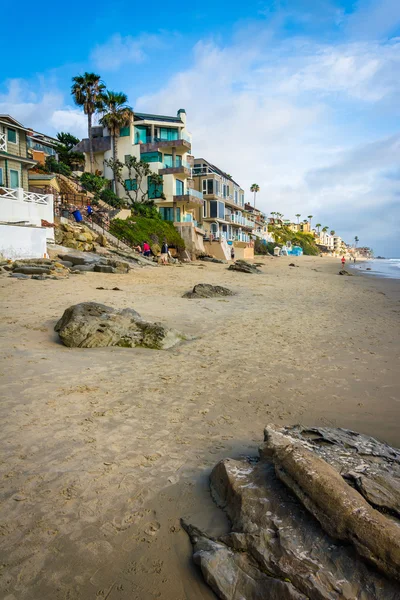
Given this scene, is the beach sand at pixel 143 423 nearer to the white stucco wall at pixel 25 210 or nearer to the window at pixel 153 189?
the white stucco wall at pixel 25 210

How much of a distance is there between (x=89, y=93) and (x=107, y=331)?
46.6 metres

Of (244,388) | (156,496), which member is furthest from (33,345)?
(156,496)

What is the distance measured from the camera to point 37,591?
7.81 feet

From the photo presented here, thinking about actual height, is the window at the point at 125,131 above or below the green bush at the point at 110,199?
above

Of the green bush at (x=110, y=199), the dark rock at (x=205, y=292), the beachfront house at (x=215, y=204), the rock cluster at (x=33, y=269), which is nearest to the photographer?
the dark rock at (x=205, y=292)

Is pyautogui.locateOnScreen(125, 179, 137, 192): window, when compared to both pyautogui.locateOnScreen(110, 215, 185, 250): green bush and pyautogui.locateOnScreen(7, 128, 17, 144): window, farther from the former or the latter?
pyautogui.locateOnScreen(7, 128, 17, 144): window

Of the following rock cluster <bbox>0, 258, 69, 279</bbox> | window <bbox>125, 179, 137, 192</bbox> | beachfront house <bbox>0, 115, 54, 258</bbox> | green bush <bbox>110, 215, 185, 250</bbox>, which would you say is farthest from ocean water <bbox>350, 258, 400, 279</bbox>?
beachfront house <bbox>0, 115, 54, 258</bbox>

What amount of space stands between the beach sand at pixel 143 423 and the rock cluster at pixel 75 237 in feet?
48.8

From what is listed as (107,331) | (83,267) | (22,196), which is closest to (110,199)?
(22,196)

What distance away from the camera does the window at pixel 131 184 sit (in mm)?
44031

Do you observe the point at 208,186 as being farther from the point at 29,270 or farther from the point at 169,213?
the point at 29,270

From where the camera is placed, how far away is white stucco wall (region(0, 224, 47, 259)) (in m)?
19.0

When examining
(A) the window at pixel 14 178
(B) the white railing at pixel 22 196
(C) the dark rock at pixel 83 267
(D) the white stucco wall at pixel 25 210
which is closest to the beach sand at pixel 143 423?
(C) the dark rock at pixel 83 267

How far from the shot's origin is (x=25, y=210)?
22.8m
